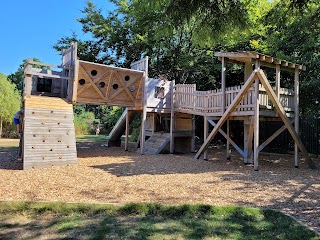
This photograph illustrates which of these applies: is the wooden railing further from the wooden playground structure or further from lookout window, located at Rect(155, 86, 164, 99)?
lookout window, located at Rect(155, 86, 164, 99)

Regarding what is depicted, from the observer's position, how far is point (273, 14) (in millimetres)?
7293

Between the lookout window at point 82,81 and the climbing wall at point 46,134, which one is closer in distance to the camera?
the climbing wall at point 46,134

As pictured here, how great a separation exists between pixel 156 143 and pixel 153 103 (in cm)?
207

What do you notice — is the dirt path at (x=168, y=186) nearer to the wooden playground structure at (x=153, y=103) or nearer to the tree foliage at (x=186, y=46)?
the wooden playground structure at (x=153, y=103)

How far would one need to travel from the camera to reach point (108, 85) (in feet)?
43.3

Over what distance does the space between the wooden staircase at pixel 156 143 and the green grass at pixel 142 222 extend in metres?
9.11

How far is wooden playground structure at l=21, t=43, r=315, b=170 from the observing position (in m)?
9.88

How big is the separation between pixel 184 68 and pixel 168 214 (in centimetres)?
1491

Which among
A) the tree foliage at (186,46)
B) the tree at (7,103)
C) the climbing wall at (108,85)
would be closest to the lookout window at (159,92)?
the climbing wall at (108,85)

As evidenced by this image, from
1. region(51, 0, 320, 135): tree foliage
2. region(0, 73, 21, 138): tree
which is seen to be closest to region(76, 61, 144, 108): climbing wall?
region(51, 0, 320, 135): tree foliage

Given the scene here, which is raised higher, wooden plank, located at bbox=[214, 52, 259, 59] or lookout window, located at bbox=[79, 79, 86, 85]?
wooden plank, located at bbox=[214, 52, 259, 59]

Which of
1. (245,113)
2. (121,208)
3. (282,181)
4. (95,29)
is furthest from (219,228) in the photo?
(95,29)

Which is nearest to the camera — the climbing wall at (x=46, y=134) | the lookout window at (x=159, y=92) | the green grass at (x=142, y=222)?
the green grass at (x=142, y=222)

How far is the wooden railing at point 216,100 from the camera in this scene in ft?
34.4
